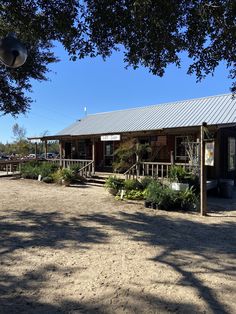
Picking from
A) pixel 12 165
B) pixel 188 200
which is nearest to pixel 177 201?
pixel 188 200

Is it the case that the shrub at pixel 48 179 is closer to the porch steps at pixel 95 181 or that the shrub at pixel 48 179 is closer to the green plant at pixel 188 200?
the porch steps at pixel 95 181

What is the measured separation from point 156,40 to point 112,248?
12.1ft

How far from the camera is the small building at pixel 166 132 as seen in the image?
1443 centimetres

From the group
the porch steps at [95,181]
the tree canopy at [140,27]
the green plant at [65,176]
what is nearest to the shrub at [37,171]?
the green plant at [65,176]

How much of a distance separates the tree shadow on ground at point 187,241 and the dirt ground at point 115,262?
14mm

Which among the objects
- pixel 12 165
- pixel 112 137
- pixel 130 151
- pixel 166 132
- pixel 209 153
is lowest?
pixel 12 165

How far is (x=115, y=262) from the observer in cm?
484

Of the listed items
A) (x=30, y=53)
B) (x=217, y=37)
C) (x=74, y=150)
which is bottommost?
(x=74, y=150)

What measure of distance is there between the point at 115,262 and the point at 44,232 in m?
2.24

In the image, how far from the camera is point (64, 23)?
536 cm

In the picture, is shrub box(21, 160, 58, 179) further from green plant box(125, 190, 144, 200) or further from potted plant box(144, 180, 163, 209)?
potted plant box(144, 180, 163, 209)

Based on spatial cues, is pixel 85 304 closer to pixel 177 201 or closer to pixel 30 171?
pixel 177 201

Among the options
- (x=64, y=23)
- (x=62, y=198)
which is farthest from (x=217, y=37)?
(x=62, y=198)

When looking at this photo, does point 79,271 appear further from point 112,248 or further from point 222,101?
point 222,101
